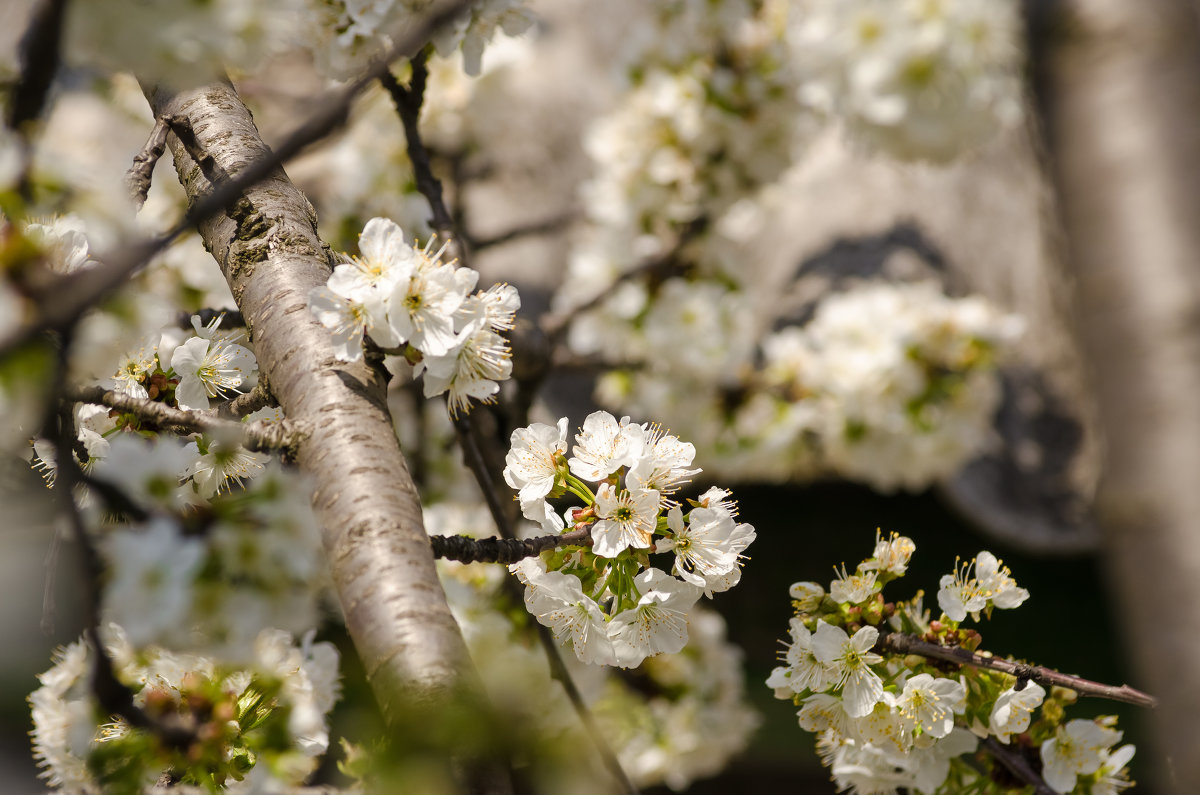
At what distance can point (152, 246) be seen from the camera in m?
0.38

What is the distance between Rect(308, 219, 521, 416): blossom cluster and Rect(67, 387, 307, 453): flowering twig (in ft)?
0.23

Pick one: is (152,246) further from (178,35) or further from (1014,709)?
(1014,709)

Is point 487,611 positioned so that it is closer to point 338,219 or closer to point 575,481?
point 575,481

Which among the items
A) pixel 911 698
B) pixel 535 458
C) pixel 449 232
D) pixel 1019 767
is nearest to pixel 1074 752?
pixel 1019 767

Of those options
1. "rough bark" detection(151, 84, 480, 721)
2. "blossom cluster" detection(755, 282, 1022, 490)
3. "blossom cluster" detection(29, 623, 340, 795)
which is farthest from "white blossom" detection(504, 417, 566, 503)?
"blossom cluster" detection(755, 282, 1022, 490)

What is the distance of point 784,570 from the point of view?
2.37 meters

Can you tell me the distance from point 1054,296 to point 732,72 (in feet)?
3.61

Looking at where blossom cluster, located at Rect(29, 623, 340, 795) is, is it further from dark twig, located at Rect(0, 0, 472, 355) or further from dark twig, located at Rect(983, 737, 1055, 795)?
dark twig, located at Rect(983, 737, 1055, 795)

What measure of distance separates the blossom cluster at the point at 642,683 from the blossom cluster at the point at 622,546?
0.66ft

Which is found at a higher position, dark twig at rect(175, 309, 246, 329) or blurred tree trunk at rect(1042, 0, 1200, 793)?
dark twig at rect(175, 309, 246, 329)

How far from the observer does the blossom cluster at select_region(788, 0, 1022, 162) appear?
1.50 metres

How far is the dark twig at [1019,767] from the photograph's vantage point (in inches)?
28.7

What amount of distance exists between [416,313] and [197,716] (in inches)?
13.2

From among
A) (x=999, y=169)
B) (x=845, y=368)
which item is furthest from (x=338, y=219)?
(x=999, y=169)
